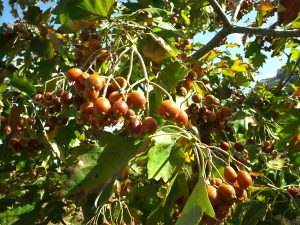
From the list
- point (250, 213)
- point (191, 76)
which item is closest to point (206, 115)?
point (191, 76)

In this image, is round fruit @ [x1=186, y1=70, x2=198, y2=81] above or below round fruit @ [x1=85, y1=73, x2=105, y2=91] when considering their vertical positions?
above

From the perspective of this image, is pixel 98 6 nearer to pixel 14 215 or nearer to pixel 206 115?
pixel 206 115

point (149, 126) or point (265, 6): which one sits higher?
point (265, 6)

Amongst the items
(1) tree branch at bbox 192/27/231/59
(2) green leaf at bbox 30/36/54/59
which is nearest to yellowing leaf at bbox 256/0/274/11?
(1) tree branch at bbox 192/27/231/59

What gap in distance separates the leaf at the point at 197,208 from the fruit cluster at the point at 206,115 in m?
0.85

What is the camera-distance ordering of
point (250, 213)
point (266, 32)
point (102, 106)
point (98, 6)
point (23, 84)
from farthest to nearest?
point (23, 84), point (266, 32), point (250, 213), point (98, 6), point (102, 106)

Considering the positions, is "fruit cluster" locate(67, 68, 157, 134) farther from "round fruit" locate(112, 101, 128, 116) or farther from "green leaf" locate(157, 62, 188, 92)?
"green leaf" locate(157, 62, 188, 92)

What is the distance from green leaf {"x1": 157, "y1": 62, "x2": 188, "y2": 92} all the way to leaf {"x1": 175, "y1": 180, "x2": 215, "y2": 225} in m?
0.65

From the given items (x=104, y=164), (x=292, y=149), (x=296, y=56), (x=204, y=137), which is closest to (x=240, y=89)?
(x=296, y=56)

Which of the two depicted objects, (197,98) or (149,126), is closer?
(149,126)

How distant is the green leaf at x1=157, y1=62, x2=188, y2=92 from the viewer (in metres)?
1.81

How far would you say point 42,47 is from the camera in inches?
116

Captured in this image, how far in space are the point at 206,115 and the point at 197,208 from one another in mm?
904

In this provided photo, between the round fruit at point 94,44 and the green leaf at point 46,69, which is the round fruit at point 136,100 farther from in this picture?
the green leaf at point 46,69
